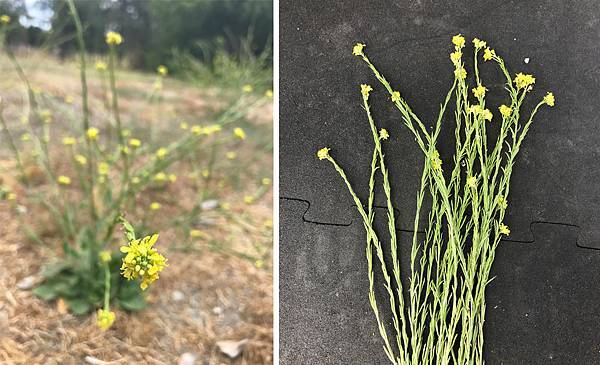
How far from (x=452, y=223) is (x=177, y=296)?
0.98 m

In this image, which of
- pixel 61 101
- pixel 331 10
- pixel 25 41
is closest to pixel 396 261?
pixel 331 10

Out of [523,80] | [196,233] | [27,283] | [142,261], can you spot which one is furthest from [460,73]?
[27,283]

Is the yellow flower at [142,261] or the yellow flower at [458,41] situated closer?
the yellow flower at [142,261]

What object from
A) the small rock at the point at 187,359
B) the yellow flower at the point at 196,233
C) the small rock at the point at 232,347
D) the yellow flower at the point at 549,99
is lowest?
the small rock at the point at 187,359

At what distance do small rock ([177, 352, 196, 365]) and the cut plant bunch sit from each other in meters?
0.65

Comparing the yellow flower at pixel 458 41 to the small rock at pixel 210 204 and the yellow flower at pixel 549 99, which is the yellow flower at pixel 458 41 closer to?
the yellow flower at pixel 549 99

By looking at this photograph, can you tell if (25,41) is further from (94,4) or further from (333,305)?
(333,305)

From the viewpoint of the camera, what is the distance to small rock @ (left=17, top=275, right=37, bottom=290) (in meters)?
1.74

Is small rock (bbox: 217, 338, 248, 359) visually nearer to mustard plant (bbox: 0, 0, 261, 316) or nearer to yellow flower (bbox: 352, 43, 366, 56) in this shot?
mustard plant (bbox: 0, 0, 261, 316)

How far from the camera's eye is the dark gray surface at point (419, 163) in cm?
136

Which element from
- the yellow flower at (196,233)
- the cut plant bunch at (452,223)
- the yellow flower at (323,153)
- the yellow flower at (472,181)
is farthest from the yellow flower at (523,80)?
the yellow flower at (196,233)

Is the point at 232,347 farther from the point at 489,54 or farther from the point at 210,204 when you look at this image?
the point at 489,54

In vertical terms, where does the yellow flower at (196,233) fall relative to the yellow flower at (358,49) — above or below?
below

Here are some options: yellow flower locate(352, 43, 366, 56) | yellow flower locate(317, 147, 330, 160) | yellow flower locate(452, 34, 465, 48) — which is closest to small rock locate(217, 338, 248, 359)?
yellow flower locate(317, 147, 330, 160)
